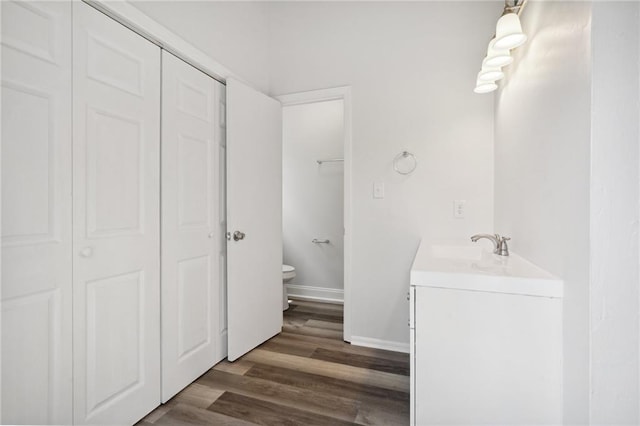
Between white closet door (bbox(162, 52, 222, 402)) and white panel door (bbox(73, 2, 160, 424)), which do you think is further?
white closet door (bbox(162, 52, 222, 402))

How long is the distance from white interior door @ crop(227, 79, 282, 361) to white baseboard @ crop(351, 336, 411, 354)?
65cm

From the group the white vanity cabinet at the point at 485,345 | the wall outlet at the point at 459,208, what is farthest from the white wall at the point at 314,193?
the white vanity cabinet at the point at 485,345

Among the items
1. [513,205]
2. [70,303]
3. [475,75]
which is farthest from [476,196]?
[70,303]

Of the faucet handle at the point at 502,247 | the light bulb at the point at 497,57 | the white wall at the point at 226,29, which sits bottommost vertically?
the faucet handle at the point at 502,247

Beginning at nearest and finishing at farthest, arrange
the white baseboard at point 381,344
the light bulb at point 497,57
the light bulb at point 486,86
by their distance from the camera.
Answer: the light bulb at point 497,57 < the light bulb at point 486,86 < the white baseboard at point 381,344

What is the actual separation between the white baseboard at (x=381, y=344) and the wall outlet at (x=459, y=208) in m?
0.98

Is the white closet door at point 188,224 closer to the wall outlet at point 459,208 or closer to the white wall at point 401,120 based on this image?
the white wall at point 401,120

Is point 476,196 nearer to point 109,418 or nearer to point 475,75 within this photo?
point 475,75

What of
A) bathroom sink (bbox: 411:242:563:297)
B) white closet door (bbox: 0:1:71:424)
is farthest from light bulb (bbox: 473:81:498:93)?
white closet door (bbox: 0:1:71:424)

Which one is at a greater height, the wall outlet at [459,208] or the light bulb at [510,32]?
the light bulb at [510,32]

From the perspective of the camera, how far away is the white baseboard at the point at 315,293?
3.55 metres

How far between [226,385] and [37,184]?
1.38m

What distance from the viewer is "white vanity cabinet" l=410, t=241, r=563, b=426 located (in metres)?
1.08

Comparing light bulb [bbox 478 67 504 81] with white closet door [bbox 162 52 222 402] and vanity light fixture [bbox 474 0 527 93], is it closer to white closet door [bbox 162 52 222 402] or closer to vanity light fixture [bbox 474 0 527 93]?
vanity light fixture [bbox 474 0 527 93]
